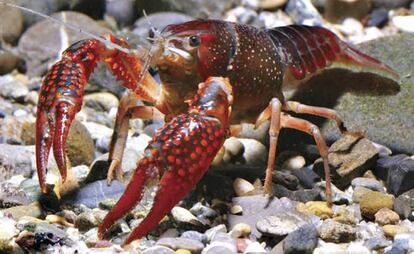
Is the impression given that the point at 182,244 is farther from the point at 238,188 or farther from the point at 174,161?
the point at 238,188

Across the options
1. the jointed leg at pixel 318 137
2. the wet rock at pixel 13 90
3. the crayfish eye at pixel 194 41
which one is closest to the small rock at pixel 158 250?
the jointed leg at pixel 318 137

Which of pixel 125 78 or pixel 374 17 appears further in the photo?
pixel 374 17

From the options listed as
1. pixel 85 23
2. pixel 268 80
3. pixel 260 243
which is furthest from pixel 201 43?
pixel 85 23

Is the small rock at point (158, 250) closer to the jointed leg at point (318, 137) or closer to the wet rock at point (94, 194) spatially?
the wet rock at point (94, 194)

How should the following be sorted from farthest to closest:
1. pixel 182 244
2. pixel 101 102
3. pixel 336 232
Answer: pixel 101 102 → pixel 336 232 → pixel 182 244

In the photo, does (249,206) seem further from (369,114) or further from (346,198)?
(369,114)

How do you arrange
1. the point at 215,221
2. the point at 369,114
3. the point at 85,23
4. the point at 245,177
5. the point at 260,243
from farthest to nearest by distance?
1. the point at 85,23
2. the point at 369,114
3. the point at 245,177
4. the point at 215,221
5. the point at 260,243

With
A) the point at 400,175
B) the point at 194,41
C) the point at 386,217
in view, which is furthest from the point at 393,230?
the point at 194,41
